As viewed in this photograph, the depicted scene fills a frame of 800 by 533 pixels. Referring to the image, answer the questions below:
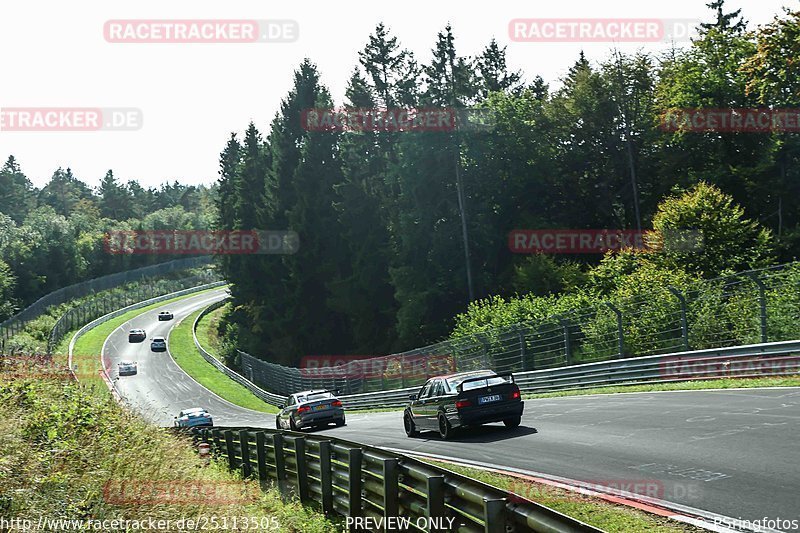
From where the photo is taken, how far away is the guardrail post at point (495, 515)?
6.46m

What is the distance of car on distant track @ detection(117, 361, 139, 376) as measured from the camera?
7988 centimetres

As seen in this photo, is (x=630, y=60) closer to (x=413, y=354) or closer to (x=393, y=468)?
(x=413, y=354)

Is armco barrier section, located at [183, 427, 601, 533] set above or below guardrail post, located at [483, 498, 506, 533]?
below

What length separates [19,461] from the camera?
30.1 feet

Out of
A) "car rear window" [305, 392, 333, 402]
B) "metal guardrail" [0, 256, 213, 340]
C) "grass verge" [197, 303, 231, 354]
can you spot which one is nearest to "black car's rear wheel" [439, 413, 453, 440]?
"car rear window" [305, 392, 333, 402]

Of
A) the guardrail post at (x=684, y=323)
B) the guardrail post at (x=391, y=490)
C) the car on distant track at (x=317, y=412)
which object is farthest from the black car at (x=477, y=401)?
the car on distant track at (x=317, y=412)

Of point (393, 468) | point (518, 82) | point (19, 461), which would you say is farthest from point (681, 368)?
point (518, 82)

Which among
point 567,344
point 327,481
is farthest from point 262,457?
point 567,344

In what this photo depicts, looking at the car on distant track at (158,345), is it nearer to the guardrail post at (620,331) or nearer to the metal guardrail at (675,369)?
the metal guardrail at (675,369)

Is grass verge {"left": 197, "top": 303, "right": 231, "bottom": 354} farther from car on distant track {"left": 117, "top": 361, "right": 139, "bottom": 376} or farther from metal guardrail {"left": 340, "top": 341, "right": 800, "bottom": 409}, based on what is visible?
metal guardrail {"left": 340, "top": 341, "right": 800, "bottom": 409}

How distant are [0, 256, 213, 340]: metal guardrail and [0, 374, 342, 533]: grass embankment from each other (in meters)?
65.6

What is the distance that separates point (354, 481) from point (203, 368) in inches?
2965

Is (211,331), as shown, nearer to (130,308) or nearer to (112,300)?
(130,308)

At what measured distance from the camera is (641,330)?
90.9 feet
